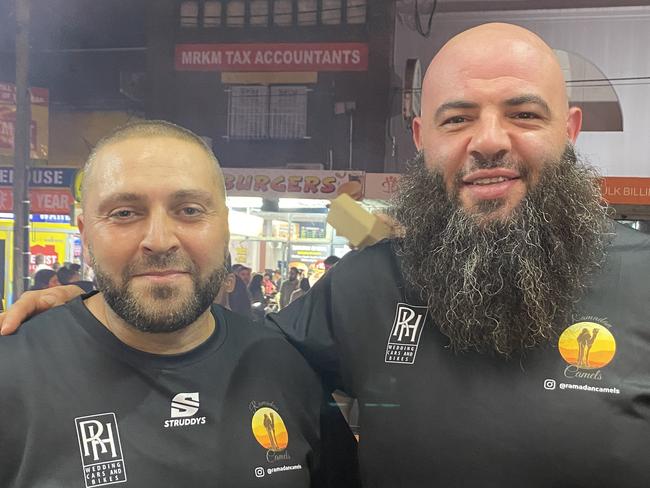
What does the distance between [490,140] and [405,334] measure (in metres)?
0.34

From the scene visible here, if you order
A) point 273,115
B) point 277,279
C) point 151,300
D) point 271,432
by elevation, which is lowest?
point 271,432

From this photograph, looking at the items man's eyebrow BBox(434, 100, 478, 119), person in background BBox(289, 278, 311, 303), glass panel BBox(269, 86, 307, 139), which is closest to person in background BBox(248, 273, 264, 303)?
person in background BBox(289, 278, 311, 303)

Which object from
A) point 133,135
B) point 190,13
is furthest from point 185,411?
point 190,13

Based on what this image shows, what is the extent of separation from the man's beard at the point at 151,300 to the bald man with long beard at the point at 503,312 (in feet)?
0.57

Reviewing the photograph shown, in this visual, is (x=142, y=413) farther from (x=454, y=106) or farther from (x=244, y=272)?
(x=244, y=272)

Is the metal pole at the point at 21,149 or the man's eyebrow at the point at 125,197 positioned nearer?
the man's eyebrow at the point at 125,197

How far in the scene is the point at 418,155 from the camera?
3.44 feet

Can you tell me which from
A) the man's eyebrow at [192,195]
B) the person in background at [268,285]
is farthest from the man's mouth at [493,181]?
the person in background at [268,285]

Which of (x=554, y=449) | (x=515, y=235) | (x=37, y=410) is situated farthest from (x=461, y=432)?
(x=37, y=410)

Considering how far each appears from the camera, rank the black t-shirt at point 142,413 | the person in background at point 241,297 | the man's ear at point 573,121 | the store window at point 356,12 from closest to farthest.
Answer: the black t-shirt at point 142,413 < the man's ear at point 573,121 < the person in background at point 241,297 < the store window at point 356,12

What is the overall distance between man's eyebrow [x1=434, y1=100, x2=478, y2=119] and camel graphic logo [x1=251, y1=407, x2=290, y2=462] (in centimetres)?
55

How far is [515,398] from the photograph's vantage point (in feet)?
2.80

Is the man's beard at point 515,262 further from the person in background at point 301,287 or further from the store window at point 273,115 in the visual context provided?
the store window at point 273,115

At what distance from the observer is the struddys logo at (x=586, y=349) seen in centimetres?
85
